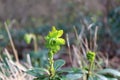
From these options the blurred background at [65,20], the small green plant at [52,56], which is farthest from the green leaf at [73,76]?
the blurred background at [65,20]

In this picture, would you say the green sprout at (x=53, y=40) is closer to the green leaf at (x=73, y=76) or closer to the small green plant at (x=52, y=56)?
the small green plant at (x=52, y=56)

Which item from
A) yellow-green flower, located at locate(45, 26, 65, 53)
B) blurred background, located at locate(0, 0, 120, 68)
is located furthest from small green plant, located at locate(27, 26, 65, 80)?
blurred background, located at locate(0, 0, 120, 68)

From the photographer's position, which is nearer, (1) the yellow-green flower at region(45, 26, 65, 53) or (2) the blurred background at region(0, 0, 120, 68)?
(1) the yellow-green flower at region(45, 26, 65, 53)

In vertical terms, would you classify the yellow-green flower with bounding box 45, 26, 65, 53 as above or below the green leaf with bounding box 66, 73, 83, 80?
above

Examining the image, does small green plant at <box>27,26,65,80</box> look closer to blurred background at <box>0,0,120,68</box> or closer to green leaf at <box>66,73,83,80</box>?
green leaf at <box>66,73,83,80</box>

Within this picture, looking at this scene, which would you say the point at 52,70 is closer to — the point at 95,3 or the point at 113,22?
the point at 113,22

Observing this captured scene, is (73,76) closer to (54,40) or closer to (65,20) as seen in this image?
(54,40)

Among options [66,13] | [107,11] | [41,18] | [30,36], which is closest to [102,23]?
[107,11]

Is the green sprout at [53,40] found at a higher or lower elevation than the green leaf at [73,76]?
higher
